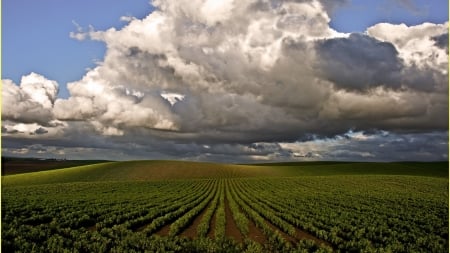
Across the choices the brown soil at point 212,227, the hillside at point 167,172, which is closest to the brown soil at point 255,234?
the brown soil at point 212,227

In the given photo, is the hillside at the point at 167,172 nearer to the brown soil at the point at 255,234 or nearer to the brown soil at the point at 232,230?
the brown soil at the point at 232,230

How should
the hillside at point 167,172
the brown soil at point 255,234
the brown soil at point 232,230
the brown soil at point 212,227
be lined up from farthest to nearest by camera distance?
the hillside at point 167,172
the brown soil at point 212,227
the brown soil at point 232,230
the brown soil at point 255,234

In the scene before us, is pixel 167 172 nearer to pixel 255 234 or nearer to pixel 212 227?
pixel 212 227

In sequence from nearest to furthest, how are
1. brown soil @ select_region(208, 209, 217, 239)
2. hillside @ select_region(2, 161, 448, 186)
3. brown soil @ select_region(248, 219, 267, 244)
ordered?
brown soil @ select_region(248, 219, 267, 244) < brown soil @ select_region(208, 209, 217, 239) < hillside @ select_region(2, 161, 448, 186)

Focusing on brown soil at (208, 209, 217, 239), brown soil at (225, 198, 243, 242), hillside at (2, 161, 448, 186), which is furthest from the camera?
hillside at (2, 161, 448, 186)

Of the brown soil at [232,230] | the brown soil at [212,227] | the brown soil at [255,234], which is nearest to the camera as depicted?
the brown soil at [255,234]

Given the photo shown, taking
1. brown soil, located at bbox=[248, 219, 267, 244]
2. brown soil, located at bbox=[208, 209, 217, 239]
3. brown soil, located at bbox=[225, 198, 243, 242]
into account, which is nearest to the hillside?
brown soil, located at bbox=[208, 209, 217, 239]

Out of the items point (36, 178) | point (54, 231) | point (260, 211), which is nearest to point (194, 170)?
point (36, 178)

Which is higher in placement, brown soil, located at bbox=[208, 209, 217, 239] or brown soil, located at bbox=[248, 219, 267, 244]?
brown soil, located at bbox=[208, 209, 217, 239]

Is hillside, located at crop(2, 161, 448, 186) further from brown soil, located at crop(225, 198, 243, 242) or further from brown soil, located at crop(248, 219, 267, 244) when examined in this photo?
brown soil, located at crop(248, 219, 267, 244)

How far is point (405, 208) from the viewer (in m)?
38.7

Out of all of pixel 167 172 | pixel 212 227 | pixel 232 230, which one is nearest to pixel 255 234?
pixel 232 230

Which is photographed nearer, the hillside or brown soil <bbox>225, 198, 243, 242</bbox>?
brown soil <bbox>225, 198, 243, 242</bbox>

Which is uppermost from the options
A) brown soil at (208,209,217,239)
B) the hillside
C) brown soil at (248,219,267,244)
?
the hillside
